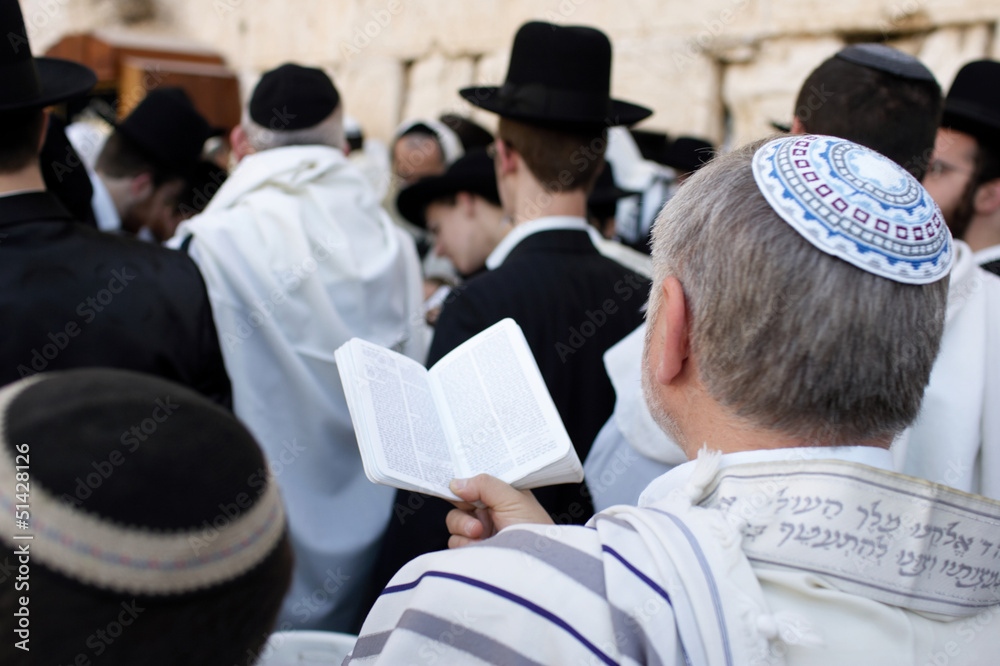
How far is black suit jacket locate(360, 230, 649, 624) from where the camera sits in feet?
7.21

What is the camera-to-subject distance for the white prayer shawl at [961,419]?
158 centimetres

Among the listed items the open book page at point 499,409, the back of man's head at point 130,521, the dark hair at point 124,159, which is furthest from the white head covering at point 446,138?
the back of man's head at point 130,521

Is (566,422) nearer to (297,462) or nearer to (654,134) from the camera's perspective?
(297,462)

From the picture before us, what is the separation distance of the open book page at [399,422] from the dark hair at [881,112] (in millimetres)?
1139

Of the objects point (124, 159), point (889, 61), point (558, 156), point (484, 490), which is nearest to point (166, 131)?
point (124, 159)

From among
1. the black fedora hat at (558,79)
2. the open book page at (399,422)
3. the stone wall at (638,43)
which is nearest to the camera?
the open book page at (399,422)

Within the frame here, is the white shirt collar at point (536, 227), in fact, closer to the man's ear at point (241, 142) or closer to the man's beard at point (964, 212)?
the man's beard at point (964, 212)

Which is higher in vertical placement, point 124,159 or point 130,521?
point 130,521

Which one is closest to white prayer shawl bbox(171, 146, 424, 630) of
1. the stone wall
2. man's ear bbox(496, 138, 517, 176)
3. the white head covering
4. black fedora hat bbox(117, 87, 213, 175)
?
man's ear bbox(496, 138, 517, 176)

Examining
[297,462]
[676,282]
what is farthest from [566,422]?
[676,282]

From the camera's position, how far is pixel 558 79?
2463 mm

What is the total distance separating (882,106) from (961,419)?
73cm

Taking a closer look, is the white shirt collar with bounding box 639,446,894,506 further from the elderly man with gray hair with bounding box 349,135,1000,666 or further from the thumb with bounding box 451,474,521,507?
the thumb with bounding box 451,474,521,507

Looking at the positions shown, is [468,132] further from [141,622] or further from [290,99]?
[141,622]
